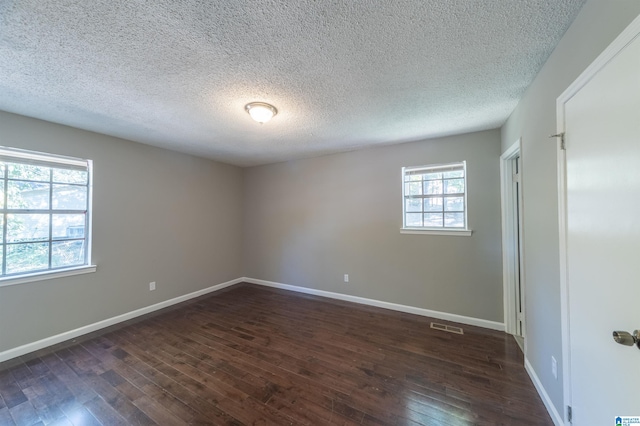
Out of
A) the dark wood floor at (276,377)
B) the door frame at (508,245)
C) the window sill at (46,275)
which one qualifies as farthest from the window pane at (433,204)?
the window sill at (46,275)

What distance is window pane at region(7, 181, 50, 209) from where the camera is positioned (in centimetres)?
245

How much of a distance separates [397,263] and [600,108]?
8.91 ft

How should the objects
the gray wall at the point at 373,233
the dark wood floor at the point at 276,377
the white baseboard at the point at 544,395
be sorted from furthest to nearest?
the gray wall at the point at 373,233, the dark wood floor at the point at 276,377, the white baseboard at the point at 544,395

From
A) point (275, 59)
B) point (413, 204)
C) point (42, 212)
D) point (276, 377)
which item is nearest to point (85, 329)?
→ point (42, 212)

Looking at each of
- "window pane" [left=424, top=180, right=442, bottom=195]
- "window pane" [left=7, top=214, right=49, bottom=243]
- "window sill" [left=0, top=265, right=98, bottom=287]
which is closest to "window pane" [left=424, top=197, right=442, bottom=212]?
"window pane" [left=424, top=180, right=442, bottom=195]

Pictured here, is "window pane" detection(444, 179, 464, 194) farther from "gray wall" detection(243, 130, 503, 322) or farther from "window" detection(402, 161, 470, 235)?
"gray wall" detection(243, 130, 503, 322)

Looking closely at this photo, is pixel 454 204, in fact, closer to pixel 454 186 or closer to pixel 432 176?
pixel 454 186

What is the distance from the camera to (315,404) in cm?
176

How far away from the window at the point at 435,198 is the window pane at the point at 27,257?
452 cm

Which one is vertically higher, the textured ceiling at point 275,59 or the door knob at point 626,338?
the textured ceiling at point 275,59

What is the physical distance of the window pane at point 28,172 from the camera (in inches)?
97.3

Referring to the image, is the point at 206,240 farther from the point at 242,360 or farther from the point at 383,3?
the point at 383,3

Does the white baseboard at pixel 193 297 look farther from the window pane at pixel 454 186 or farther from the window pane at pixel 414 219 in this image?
the window pane at pixel 454 186

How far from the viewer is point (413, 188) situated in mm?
3467
